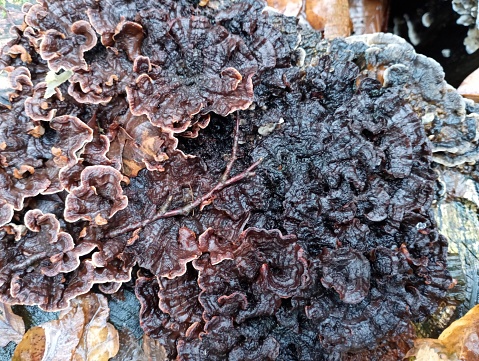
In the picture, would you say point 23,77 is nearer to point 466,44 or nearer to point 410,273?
point 410,273

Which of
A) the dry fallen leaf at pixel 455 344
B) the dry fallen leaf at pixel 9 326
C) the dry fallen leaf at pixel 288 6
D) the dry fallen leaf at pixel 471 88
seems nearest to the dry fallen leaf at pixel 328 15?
the dry fallen leaf at pixel 288 6

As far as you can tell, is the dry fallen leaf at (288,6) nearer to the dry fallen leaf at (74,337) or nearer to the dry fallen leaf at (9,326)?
the dry fallen leaf at (74,337)

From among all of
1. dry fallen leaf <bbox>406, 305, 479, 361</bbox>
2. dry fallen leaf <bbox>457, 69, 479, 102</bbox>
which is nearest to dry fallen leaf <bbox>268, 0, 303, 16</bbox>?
dry fallen leaf <bbox>457, 69, 479, 102</bbox>

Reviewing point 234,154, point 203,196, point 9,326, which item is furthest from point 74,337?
point 234,154

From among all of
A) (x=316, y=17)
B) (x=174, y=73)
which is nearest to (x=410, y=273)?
(x=174, y=73)

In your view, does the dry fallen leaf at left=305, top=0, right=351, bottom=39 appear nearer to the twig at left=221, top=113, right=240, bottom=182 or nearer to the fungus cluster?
the fungus cluster

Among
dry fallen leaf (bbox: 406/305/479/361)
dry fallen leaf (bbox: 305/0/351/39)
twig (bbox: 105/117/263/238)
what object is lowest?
dry fallen leaf (bbox: 406/305/479/361)
